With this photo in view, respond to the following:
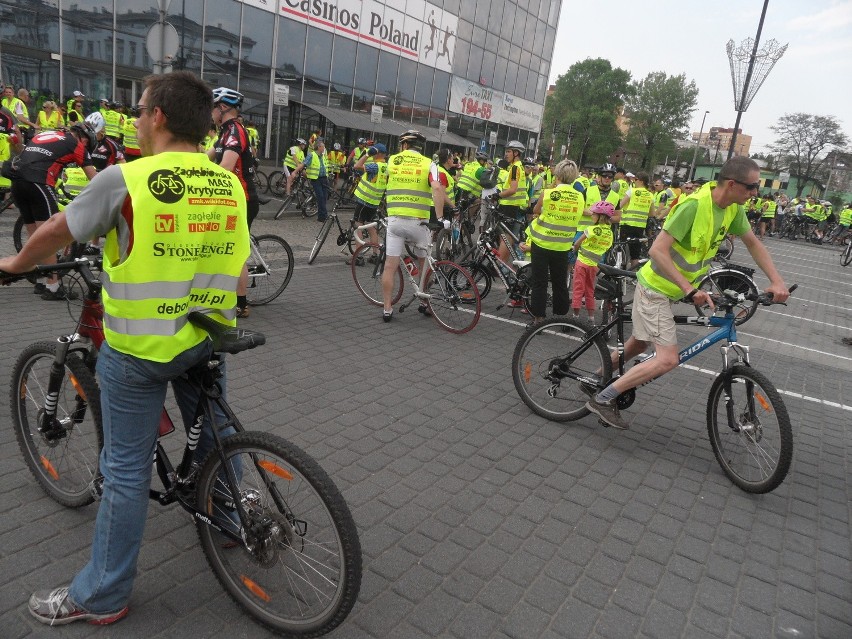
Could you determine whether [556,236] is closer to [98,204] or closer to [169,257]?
[169,257]

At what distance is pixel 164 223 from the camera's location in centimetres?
205

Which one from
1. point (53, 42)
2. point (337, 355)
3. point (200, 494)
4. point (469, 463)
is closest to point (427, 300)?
point (337, 355)

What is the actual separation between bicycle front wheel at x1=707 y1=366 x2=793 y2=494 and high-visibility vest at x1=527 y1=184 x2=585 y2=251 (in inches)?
118

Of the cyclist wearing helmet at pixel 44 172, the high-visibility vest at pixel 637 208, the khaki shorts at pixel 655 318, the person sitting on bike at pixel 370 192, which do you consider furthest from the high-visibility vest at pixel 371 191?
the khaki shorts at pixel 655 318

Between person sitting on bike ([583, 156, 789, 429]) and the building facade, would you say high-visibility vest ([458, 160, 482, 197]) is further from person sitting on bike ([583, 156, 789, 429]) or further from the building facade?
person sitting on bike ([583, 156, 789, 429])

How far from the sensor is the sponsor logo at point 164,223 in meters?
2.04

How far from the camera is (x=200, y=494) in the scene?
97.6 inches

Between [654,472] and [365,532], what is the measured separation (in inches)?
85.1

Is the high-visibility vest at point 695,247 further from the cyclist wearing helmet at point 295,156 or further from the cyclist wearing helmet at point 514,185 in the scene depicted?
the cyclist wearing helmet at point 295,156

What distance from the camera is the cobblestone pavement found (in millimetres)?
2688

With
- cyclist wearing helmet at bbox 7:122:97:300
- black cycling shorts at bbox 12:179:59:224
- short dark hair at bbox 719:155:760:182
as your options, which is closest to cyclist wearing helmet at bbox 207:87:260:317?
cyclist wearing helmet at bbox 7:122:97:300

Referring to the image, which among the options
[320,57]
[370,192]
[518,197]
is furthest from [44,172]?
[320,57]

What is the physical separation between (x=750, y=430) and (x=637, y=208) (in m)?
9.17

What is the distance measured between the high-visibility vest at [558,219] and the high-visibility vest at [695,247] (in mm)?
2577
